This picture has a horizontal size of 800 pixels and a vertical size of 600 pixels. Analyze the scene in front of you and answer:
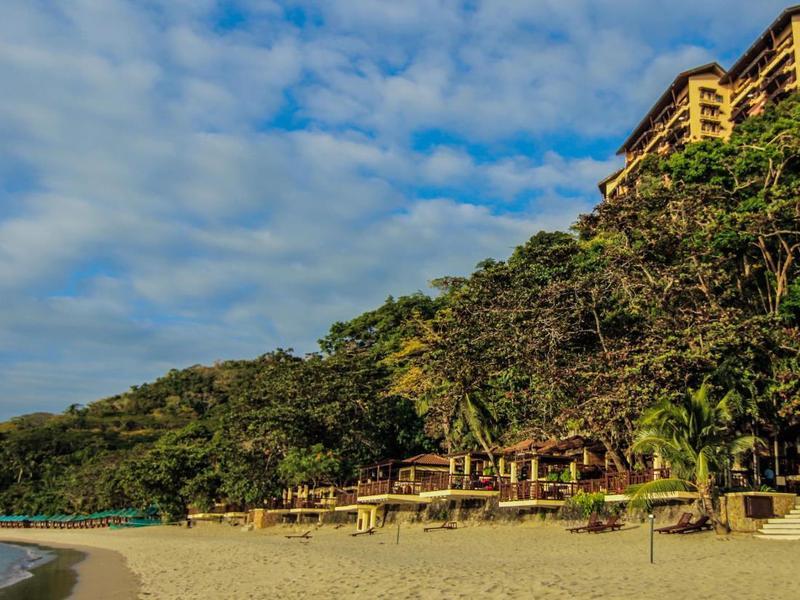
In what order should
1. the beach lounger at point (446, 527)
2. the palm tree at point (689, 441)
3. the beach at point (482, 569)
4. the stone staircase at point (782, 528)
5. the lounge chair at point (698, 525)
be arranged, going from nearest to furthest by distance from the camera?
1. the beach at point (482, 569)
2. the stone staircase at point (782, 528)
3. the lounge chair at point (698, 525)
4. the palm tree at point (689, 441)
5. the beach lounger at point (446, 527)

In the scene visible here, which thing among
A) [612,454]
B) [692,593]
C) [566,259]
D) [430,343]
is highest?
[566,259]

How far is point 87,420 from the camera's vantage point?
12369cm

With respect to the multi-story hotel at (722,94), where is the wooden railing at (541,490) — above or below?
below

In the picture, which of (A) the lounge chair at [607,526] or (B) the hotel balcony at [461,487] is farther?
(B) the hotel balcony at [461,487]

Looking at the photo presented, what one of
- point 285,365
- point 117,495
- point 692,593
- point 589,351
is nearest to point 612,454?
point 589,351

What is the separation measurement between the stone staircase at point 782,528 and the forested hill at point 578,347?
4.73 metres

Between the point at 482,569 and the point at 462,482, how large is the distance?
14.1 metres

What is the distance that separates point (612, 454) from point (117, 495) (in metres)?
59.3

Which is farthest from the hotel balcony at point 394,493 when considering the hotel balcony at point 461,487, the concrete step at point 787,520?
the concrete step at point 787,520

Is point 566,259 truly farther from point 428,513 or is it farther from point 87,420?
point 87,420

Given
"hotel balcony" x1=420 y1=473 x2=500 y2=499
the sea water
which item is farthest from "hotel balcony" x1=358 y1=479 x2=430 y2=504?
the sea water

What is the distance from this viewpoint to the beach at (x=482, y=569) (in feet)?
41.3

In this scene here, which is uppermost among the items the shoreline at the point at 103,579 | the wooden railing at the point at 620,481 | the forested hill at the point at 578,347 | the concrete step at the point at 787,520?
the forested hill at the point at 578,347

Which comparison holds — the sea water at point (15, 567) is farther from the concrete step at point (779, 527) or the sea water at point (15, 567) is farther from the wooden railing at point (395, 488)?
the concrete step at point (779, 527)
